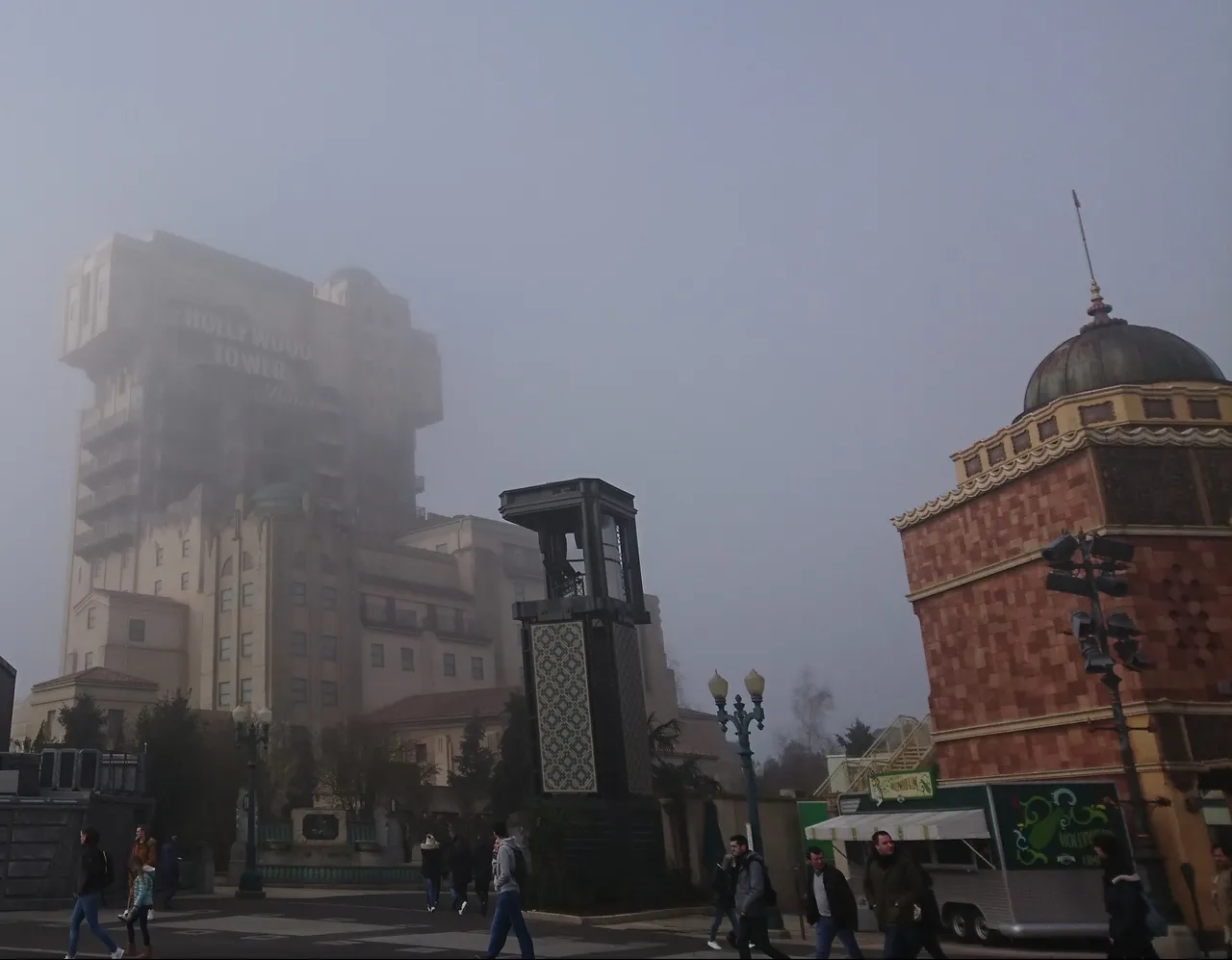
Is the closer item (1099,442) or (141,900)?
(141,900)

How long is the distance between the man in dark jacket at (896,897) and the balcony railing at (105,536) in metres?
93.2

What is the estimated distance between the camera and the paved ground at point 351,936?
14266 millimetres

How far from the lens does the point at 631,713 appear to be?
74.8 ft

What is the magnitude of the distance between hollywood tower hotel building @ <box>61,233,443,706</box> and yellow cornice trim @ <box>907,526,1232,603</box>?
62.1 metres

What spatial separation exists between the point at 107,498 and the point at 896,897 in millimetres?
100083

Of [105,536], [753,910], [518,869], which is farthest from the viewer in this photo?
[105,536]

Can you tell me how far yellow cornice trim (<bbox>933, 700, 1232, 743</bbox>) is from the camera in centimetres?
2173

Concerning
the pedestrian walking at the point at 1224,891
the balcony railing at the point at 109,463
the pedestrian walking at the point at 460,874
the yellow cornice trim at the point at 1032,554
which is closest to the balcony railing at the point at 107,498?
the balcony railing at the point at 109,463

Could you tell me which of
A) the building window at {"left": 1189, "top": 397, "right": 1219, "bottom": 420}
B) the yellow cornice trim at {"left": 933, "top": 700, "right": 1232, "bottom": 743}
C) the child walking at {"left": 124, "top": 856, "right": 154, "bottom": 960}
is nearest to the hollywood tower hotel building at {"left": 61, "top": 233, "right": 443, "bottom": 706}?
the yellow cornice trim at {"left": 933, "top": 700, "right": 1232, "bottom": 743}

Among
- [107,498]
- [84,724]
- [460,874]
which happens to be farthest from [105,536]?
[460,874]

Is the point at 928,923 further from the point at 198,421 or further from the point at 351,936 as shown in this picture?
the point at 198,421

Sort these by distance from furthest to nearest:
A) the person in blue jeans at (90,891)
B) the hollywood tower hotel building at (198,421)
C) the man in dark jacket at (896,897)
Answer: the hollywood tower hotel building at (198,421)
the person in blue jeans at (90,891)
the man in dark jacket at (896,897)

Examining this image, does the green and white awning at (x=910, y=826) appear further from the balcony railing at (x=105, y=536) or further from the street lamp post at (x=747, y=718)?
the balcony railing at (x=105, y=536)

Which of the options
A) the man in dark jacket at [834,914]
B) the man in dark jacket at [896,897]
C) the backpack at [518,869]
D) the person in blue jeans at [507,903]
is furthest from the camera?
the backpack at [518,869]
